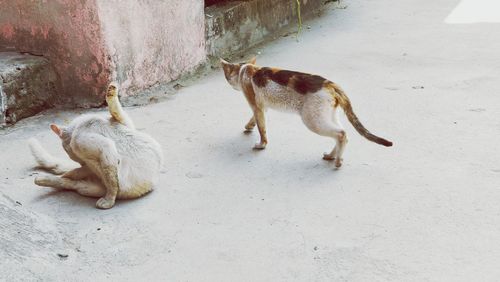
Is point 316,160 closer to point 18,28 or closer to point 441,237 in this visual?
point 441,237

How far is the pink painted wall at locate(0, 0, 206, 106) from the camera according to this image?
3.86 m

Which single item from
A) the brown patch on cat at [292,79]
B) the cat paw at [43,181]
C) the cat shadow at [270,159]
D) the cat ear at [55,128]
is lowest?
the cat shadow at [270,159]

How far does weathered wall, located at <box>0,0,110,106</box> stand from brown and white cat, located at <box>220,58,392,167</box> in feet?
3.67

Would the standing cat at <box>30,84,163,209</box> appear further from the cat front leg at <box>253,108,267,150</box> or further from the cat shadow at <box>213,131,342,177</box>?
the cat front leg at <box>253,108,267,150</box>

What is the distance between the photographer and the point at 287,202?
2795 mm

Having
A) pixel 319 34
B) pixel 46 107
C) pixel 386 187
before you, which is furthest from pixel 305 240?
pixel 319 34

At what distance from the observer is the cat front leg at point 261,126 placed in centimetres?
338

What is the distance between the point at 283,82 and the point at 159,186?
88cm

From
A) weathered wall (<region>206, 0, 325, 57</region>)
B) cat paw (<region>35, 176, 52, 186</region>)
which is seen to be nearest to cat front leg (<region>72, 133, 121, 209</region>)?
cat paw (<region>35, 176, 52, 186</region>)

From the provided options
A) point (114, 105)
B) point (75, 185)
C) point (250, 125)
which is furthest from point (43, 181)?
point (250, 125)

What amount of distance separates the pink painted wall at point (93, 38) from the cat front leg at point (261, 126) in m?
1.19

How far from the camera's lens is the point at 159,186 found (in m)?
2.97

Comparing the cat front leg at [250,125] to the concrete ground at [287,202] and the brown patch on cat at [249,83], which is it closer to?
the concrete ground at [287,202]

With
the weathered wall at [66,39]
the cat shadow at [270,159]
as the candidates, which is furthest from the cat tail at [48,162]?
the weathered wall at [66,39]
